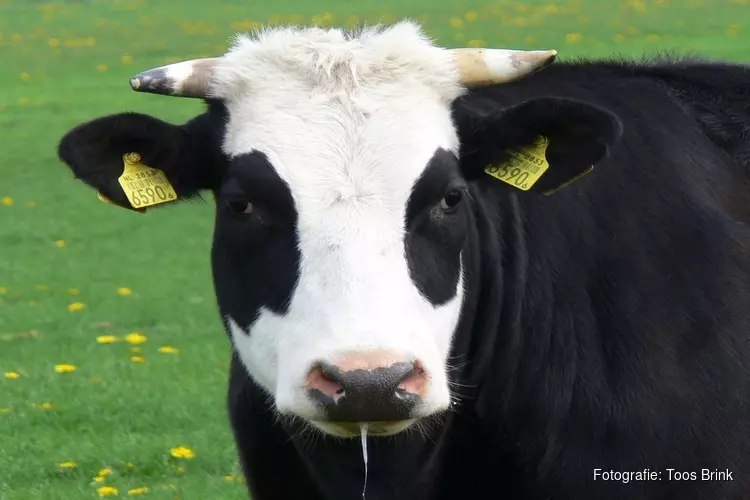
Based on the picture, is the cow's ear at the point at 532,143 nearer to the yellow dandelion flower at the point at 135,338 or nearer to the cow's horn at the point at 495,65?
the cow's horn at the point at 495,65

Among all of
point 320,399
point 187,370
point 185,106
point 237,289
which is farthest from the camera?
point 185,106

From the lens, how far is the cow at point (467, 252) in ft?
13.6

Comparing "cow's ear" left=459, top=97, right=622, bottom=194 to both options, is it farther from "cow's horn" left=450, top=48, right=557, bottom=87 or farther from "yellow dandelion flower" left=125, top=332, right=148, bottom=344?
"yellow dandelion flower" left=125, top=332, right=148, bottom=344

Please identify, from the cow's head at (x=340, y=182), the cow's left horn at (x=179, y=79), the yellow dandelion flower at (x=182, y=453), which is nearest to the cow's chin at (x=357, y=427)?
the cow's head at (x=340, y=182)

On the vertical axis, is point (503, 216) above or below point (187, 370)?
above

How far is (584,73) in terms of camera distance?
5.38 meters

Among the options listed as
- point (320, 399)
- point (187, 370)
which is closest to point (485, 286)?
point (320, 399)

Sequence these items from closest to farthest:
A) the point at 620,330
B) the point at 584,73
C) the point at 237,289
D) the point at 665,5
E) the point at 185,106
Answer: the point at 237,289 < the point at 620,330 < the point at 584,73 < the point at 185,106 < the point at 665,5

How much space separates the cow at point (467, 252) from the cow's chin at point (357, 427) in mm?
17

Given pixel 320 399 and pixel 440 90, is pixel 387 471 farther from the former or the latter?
pixel 440 90

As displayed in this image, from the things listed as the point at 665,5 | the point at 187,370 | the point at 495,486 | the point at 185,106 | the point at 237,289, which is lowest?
the point at 665,5

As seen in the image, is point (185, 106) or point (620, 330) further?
point (185, 106)

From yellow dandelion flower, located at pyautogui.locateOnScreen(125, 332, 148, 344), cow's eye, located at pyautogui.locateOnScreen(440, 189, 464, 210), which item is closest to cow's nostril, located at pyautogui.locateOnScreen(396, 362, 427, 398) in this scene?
cow's eye, located at pyautogui.locateOnScreen(440, 189, 464, 210)

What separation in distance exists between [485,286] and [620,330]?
0.51m
